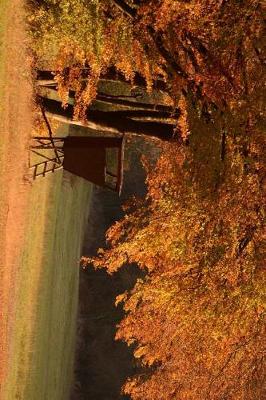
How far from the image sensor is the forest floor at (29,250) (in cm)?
1644

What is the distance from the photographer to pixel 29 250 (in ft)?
74.8

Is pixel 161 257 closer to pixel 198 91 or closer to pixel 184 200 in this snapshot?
pixel 184 200

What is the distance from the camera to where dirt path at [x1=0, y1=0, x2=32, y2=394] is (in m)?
15.9

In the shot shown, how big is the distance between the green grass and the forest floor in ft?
0.11

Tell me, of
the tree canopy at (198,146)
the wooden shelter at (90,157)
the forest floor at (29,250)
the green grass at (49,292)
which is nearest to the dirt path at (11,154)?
the forest floor at (29,250)

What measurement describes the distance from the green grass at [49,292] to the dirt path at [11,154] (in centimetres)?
173

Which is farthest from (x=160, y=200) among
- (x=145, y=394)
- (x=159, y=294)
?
(x=145, y=394)

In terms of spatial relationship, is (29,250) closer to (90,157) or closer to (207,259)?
(90,157)

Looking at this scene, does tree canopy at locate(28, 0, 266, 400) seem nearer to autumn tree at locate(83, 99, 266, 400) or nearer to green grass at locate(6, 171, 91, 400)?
autumn tree at locate(83, 99, 266, 400)

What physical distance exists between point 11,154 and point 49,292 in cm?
1103

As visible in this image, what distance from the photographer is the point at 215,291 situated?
1532cm

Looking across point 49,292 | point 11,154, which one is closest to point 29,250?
point 49,292

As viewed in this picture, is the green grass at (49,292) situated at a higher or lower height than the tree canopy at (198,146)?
lower

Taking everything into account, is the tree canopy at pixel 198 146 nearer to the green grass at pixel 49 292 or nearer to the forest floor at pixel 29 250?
the forest floor at pixel 29 250
